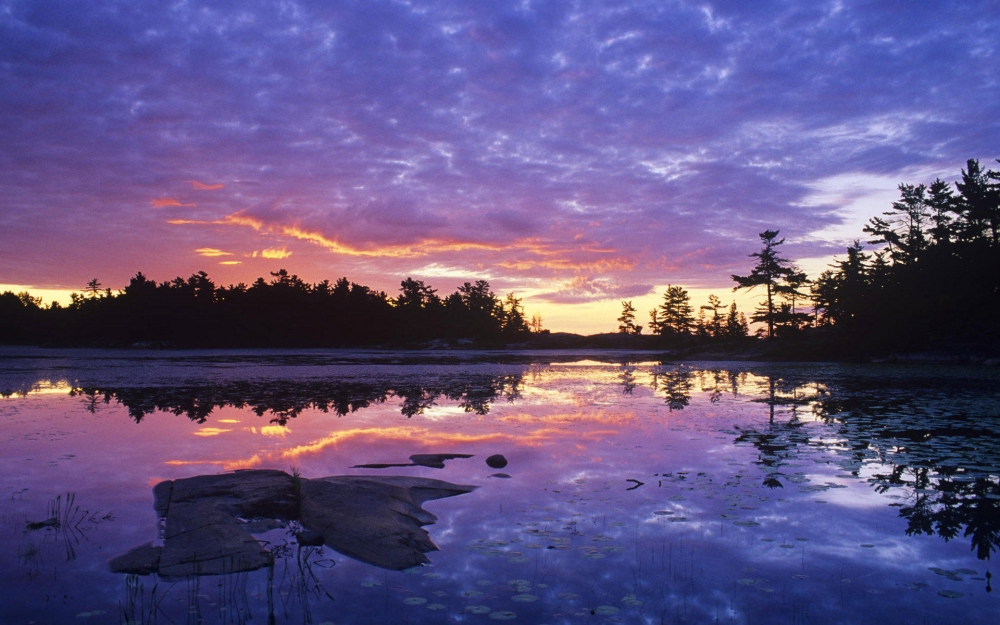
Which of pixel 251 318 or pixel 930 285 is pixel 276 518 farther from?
pixel 251 318

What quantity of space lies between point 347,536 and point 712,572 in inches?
159

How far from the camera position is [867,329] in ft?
155

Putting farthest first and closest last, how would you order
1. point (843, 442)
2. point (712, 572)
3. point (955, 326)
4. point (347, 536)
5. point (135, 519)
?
point (955, 326) → point (843, 442) → point (135, 519) → point (347, 536) → point (712, 572)

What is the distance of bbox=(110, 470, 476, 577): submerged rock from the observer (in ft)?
20.3

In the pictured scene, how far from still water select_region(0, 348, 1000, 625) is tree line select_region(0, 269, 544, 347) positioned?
8586 centimetres

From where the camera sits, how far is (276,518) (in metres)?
7.75

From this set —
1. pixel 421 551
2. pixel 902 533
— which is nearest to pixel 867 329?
pixel 902 533

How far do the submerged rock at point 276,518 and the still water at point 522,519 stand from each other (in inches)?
1.5

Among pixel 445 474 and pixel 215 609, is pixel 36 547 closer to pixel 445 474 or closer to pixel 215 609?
pixel 215 609

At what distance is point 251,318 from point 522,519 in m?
99.1

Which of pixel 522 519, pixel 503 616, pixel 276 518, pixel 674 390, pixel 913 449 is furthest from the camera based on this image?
pixel 674 390

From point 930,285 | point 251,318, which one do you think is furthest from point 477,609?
point 251,318

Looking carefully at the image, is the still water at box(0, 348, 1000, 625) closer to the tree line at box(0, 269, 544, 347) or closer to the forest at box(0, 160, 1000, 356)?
the forest at box(0, 160, 1000, 356)

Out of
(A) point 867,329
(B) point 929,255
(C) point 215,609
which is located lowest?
(C) point 215,609
